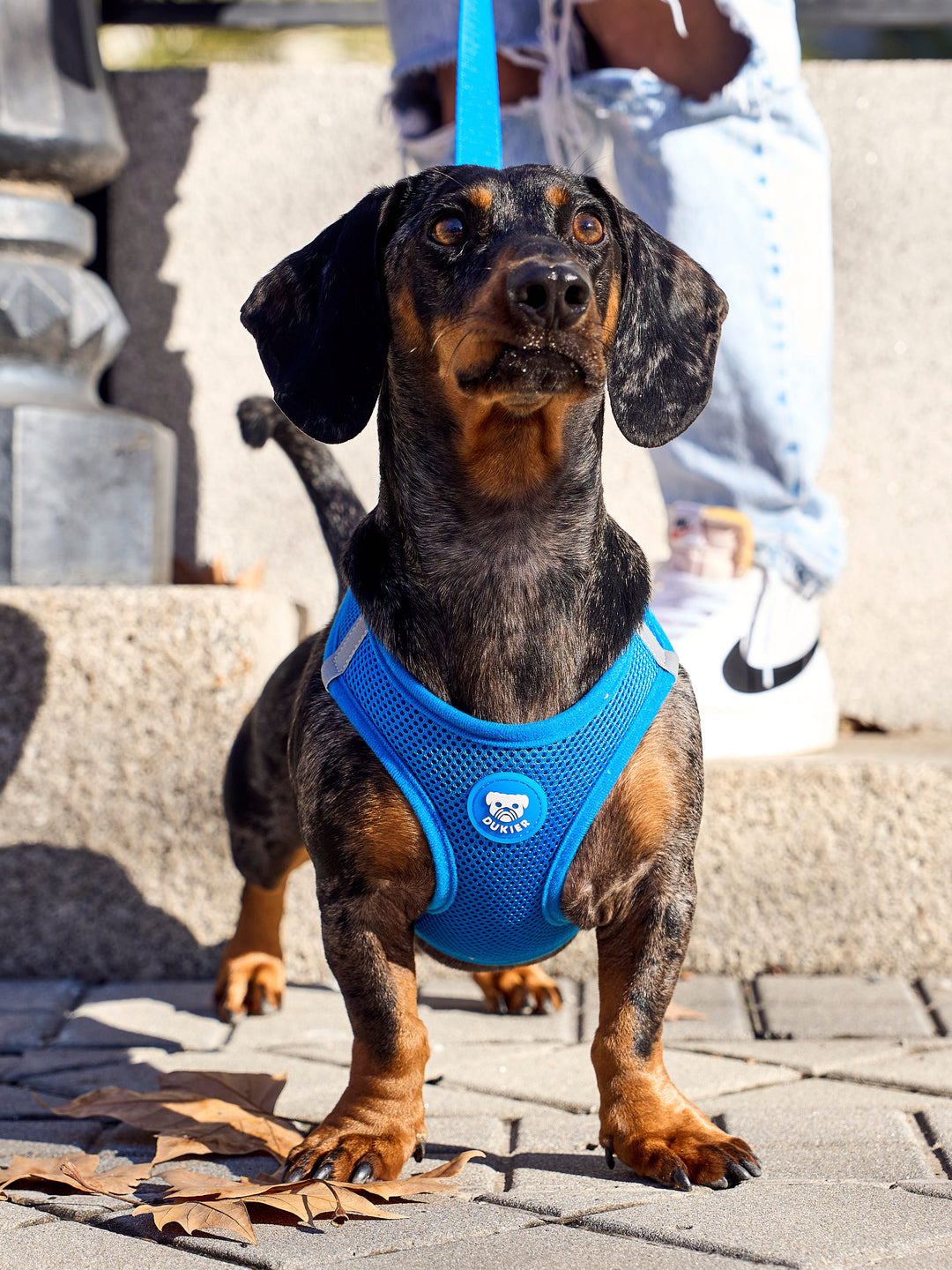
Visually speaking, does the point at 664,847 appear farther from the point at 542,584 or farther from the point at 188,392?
the point at 188,392

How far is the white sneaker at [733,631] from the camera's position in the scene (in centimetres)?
313

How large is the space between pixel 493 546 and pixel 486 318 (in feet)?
1.28

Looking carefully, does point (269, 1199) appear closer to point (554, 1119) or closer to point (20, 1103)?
point (554, 1119)

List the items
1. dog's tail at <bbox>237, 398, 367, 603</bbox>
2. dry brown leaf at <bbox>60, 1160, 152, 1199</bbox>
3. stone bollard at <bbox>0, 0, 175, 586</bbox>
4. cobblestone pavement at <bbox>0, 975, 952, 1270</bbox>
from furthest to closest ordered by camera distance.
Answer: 1. stone bollard at <bbox>0, 0, 175, 586</bbox>
2. dog's tail at <bbox>237, 398, 367, 603</bbox>
3. dry brown leaf at <bbox>60, 1160, 152, 1199</bbox>
4. cobblestone pavement at <bbox>0, 975, 952, 1270</bbox>

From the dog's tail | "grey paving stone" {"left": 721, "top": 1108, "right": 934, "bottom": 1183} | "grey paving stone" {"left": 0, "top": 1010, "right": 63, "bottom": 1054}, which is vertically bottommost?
"grey paving stone" {"left": 0, "top": 1010, "right": 63, "bottom": 1054}

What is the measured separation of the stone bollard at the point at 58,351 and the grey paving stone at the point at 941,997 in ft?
6.91

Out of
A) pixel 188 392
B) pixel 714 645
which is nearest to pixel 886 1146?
pixel 714 645

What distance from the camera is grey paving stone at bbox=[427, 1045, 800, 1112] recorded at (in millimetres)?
2416

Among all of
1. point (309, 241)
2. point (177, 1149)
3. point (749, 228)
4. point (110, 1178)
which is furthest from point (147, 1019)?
point (309, 241)

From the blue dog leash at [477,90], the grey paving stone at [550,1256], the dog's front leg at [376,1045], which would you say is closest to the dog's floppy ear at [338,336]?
the blue dog leash at [477,90]

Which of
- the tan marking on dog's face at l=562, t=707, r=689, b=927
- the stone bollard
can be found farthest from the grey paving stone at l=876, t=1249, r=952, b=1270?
the stone bollard

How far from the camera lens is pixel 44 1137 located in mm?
2230

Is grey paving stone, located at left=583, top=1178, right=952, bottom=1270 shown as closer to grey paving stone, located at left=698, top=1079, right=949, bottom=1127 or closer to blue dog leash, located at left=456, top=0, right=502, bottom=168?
grey paving stone, located at left=698, top=1079, right=949, bottom=1127

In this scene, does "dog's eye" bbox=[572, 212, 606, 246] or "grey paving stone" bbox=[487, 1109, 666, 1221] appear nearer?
"grey paving stone" bbox=[487, 1109, 666, 1221]
